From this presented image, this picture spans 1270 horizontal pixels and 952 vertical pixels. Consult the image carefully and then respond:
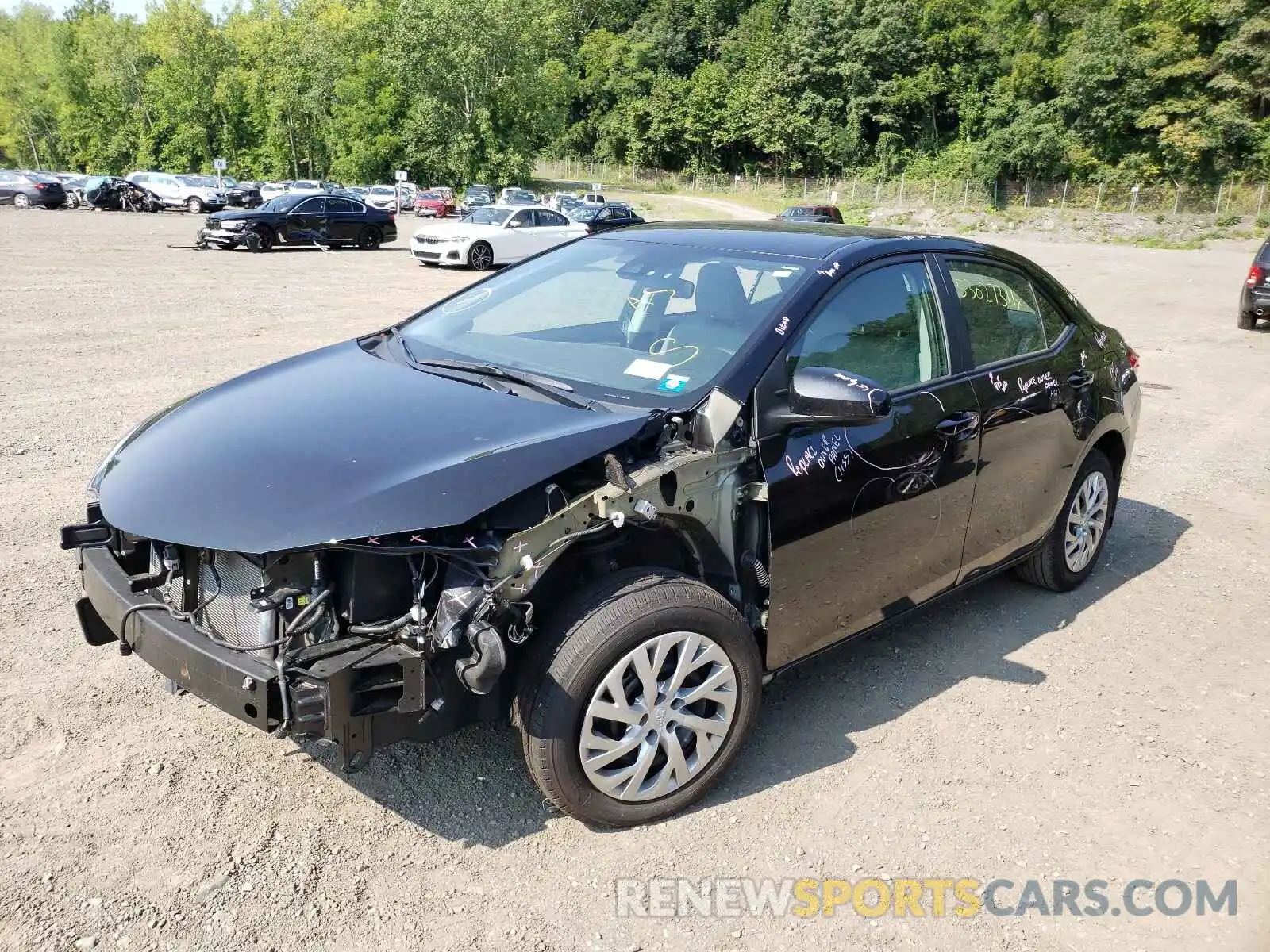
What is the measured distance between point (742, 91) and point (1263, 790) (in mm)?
86377

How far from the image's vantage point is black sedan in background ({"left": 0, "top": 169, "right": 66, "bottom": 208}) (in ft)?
135

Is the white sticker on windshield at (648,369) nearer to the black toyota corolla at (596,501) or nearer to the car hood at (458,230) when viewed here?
the black toyota corolla at (596,501)

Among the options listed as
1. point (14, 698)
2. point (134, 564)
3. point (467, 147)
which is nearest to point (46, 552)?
point (14, 698)

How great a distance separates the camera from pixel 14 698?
11.5 ft

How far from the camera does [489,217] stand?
80.7 ft

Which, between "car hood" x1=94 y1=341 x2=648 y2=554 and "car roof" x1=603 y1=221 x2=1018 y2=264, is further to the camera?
"car roof" x1=603 y1=221 x2=1018 y2=264

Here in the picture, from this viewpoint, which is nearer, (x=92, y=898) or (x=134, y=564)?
(x=92, y=898)

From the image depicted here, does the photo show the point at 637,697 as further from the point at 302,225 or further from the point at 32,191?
the point at 32,191

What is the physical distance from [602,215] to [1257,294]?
21.7m

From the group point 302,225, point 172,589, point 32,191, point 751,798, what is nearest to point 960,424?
point 751,798

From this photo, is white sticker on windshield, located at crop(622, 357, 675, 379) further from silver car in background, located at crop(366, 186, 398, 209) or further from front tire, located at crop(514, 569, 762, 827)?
silver car in background, located at crop(366, 186, 398, 209)

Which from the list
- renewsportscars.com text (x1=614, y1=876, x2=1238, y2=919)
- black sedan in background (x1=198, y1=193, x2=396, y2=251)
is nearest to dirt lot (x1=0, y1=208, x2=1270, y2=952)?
renewsportscars.com text (x1=614, y1=876, x2=1238, y2=919)

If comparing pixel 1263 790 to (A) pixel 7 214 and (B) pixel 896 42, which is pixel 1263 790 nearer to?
(A) pixel 7 214

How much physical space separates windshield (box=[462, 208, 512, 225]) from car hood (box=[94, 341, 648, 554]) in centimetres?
2182
